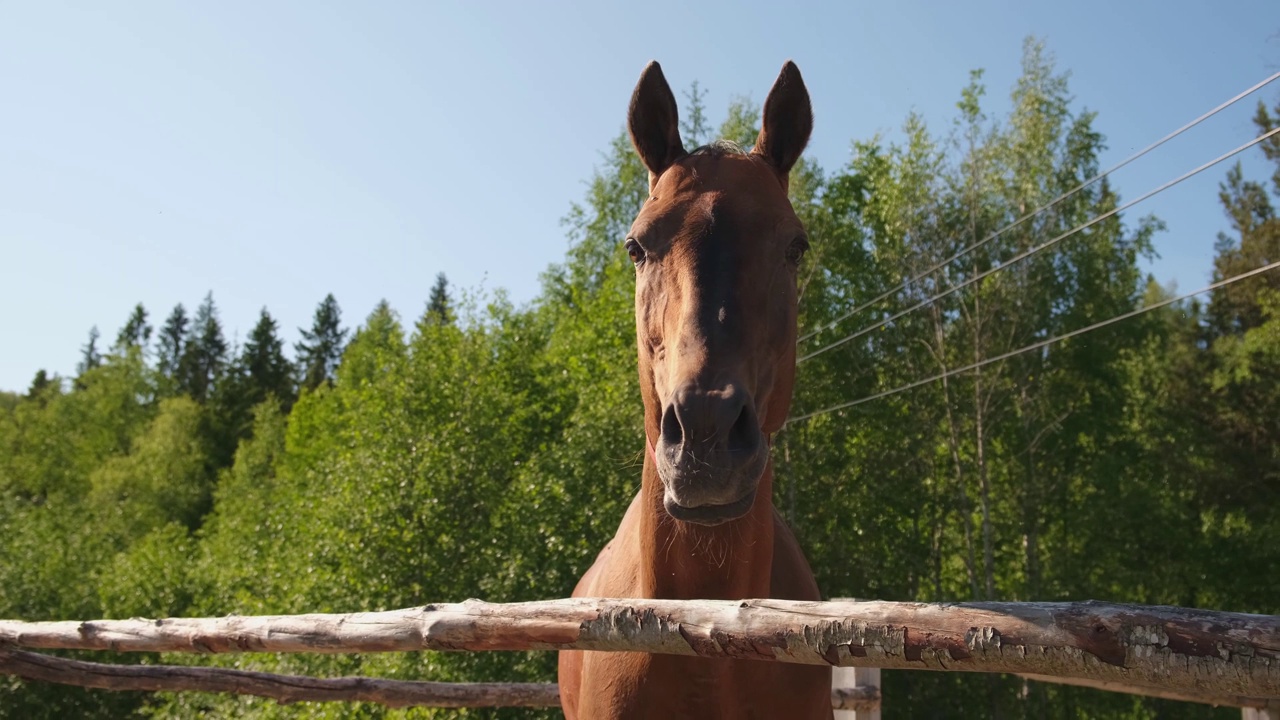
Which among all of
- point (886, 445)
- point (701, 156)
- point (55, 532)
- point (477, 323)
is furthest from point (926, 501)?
point (55, 532)

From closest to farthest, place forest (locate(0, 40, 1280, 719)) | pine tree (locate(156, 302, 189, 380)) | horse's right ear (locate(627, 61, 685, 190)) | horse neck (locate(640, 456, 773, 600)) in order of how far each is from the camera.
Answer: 1. horse neck (locate(640, 456, 773, 600))
2. horse's right ear (locate(627, 61, 685, 190))
3. forest (locate(0, 40, 1280, 719))
4. pine tree (locate(156, 302, 189, 380))

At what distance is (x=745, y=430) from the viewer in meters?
2.07

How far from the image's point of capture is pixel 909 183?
718 inches

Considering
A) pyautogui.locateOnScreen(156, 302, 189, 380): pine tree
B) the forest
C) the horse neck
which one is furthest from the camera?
pyautogui.locateOnScreen(156, 302, 189, 380): pine tree

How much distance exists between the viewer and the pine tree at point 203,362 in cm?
5750

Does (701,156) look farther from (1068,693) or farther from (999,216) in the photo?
(1068,693)

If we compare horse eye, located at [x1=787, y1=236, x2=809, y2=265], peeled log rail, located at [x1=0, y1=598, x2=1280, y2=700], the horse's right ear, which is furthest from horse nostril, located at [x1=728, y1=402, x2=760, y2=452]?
the horse's right ear

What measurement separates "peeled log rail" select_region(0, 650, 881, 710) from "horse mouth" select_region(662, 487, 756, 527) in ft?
11.2

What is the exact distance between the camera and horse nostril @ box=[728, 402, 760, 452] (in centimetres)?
205

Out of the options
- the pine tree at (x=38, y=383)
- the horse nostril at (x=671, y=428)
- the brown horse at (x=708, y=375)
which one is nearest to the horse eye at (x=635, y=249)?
the brown horse at (x=708, y=375)

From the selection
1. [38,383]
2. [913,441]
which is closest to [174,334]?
[38,383]

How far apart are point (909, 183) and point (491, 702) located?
15.7 m

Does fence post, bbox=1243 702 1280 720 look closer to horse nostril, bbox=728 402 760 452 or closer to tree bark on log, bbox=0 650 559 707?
tree bark on log, bbox=0 650 559 707

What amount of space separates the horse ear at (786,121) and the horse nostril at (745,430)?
123cm
